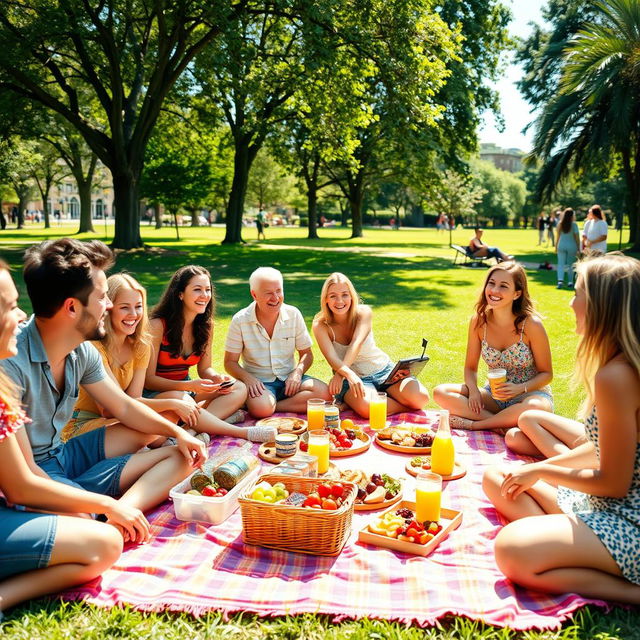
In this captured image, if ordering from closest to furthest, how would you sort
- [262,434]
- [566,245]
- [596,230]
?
[262,434]
[596,230]
[566,245]

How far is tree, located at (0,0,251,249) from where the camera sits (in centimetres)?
1625

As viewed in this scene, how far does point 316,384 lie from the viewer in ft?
19.6

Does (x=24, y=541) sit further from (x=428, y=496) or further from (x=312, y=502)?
(x=428, y=496)

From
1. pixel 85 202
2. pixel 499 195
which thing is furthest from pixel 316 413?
pixel 499 195

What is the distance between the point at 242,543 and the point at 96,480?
103 cm

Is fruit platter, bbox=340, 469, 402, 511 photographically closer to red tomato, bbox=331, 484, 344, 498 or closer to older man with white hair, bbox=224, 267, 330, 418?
red tomato, bbox=331, 484, 344, 498

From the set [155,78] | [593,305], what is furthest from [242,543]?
[155,78]

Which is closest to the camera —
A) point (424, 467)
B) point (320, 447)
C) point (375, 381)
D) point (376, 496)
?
point (376, 496)

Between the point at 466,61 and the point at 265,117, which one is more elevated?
the point at 466,61

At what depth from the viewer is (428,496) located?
351 centimetres

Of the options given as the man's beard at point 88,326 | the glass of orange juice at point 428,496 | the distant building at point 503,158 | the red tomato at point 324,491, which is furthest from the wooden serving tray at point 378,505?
the distant building at point 503,158

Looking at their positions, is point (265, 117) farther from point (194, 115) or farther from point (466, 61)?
point (466, 61)

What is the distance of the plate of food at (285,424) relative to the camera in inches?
201

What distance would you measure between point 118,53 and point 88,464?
17.7 meters
